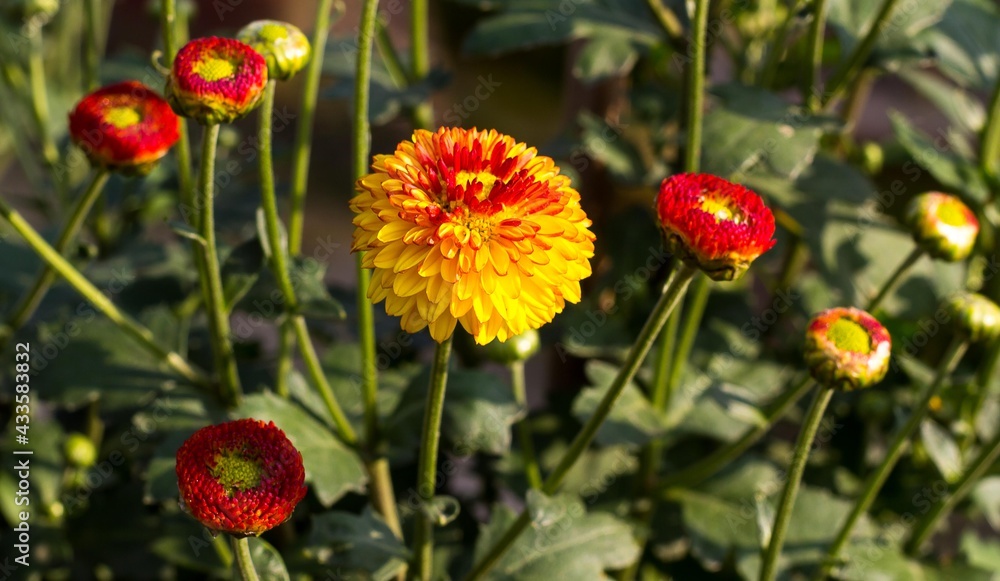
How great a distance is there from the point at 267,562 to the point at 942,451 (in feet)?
1.84

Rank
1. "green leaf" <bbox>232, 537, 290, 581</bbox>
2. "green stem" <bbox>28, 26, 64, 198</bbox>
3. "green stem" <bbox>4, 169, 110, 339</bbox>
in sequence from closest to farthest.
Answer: "green leaf" <bbox>232, 537, 290, 581</bbox>, "green stem" <bbox>4, 169, 110, 339</bbox>, "green stem" <bbox>28, 26, 64, 198</bbox>

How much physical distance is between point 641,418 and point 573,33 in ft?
1.17

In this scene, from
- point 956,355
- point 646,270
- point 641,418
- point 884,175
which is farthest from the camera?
point 884,175

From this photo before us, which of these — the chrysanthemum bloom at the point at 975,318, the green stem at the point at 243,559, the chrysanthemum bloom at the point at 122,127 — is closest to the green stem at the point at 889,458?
the chrysanthemum bloom at the point at 975,318

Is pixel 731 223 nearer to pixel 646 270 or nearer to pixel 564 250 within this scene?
pixel 564 250

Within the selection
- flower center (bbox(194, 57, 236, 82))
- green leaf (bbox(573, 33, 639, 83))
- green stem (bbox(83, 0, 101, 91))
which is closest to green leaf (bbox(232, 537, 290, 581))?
flower center (bbox(194, 57, 236, 82))

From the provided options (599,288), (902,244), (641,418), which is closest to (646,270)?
(599,288)

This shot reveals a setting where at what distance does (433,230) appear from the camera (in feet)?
1.63

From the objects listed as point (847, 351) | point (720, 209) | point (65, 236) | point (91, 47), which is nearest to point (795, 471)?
point (847, 351)

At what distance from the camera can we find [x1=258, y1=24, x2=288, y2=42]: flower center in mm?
625

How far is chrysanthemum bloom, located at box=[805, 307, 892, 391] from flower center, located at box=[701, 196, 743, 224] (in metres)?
0.14

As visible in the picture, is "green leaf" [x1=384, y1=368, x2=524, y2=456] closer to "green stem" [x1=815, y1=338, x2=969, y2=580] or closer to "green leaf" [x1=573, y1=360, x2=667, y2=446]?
"green leaf" [x1=573, y1=360, x2=667, y2=446]

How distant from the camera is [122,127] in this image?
26.3 inches

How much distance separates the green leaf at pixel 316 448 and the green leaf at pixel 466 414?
0.04 m
